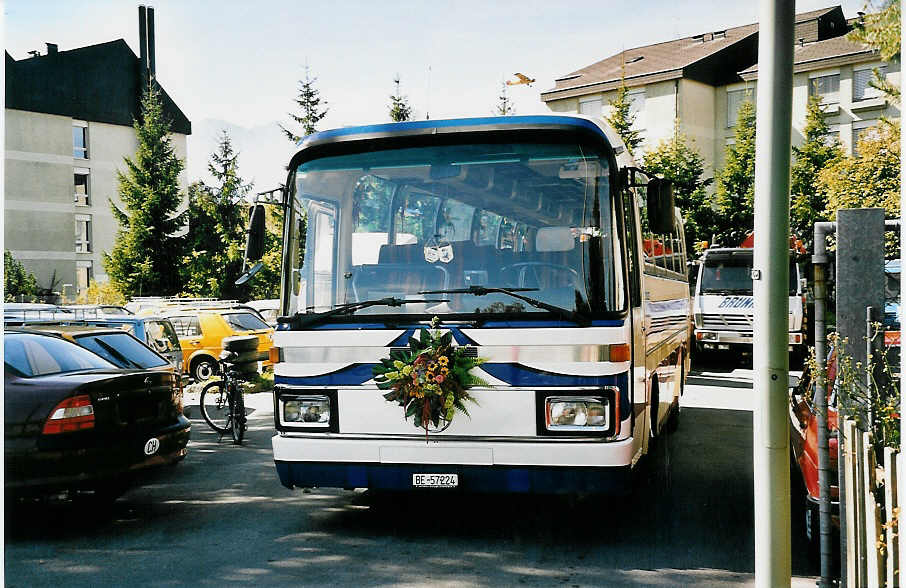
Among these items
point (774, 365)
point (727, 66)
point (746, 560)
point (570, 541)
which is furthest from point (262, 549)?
point (727, 66)

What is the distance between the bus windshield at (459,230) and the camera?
21.7ft

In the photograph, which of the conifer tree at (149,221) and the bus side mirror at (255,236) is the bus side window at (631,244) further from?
the conifer tree at (149,221)

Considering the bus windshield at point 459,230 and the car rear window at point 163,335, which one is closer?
the bus windshield at point 459,230

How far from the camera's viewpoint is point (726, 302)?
22438 millimetres

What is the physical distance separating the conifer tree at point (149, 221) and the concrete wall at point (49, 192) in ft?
10.9

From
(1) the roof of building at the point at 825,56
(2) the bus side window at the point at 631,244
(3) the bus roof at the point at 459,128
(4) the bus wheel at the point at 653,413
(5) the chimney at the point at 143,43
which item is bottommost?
(4) the bus wheel at the point at 653,413

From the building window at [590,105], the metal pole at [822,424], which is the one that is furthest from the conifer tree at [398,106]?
the metal pole at [822,424]

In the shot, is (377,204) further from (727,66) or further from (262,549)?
(727,66)

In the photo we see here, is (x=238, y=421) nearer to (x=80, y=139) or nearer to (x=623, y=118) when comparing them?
(x=623, y=118)

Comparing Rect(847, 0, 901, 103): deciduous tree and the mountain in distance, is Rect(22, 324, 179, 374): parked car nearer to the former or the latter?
Rect(847, 0, 901, 103): deciduous tree

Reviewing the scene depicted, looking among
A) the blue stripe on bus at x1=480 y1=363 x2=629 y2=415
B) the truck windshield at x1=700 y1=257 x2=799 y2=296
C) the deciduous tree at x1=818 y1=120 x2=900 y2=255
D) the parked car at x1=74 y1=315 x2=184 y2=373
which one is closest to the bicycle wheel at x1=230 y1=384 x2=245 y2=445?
the parked car at x1=74 y1=315 x2=184 y2=373

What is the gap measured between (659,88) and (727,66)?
5140mm

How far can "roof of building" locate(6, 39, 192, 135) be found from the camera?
54.6 meters

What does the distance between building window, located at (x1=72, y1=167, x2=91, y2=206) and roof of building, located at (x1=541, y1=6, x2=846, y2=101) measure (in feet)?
92.5
